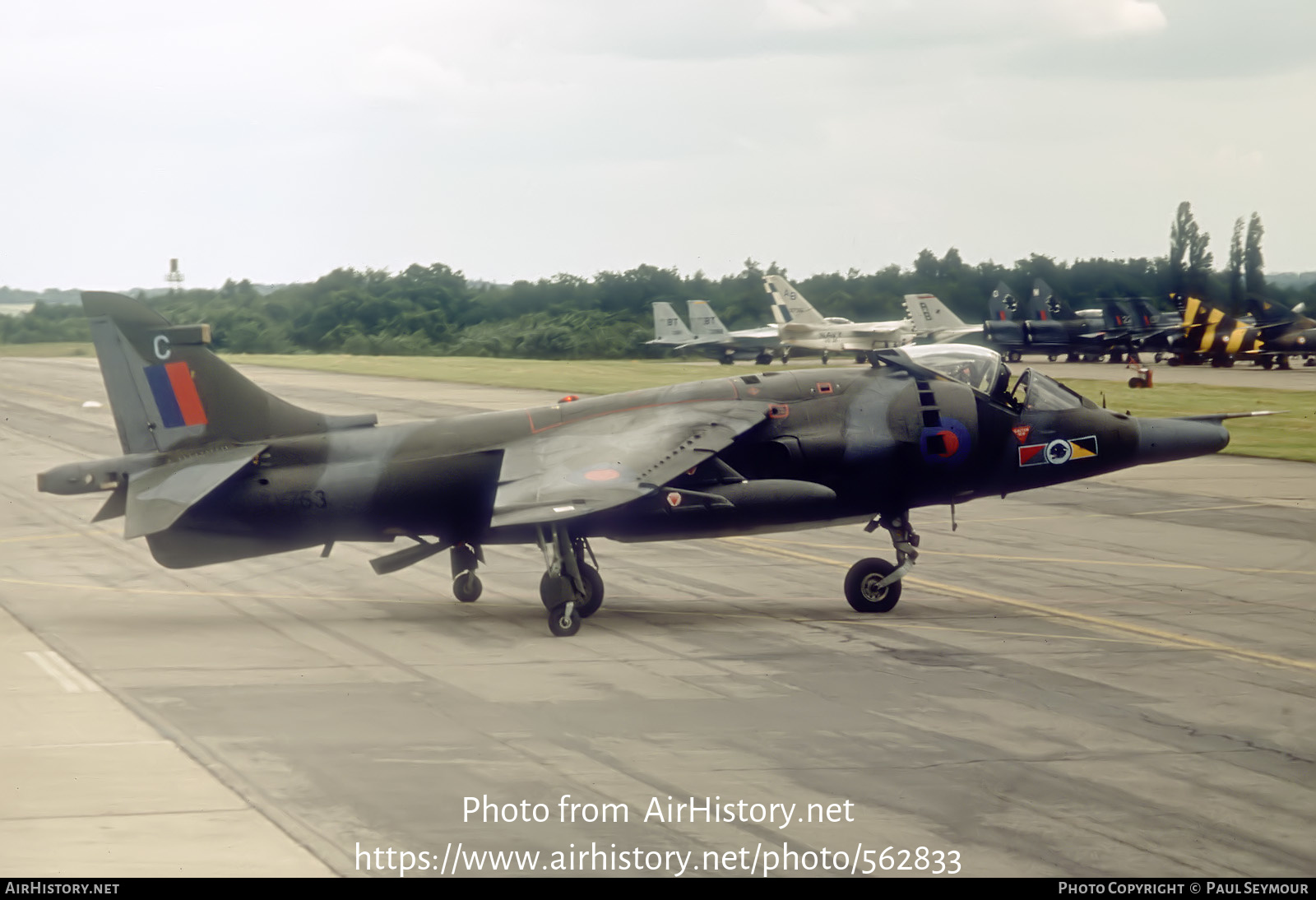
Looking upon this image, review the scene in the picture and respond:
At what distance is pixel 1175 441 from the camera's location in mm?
18969

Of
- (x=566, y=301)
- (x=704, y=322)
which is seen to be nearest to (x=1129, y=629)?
(x=704, y=322)

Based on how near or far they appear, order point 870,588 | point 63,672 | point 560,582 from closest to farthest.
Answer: point 63,672 → point 560,582 → point 870,588

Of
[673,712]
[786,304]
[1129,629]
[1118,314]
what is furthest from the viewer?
[1118,314]

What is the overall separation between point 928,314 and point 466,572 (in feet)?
184

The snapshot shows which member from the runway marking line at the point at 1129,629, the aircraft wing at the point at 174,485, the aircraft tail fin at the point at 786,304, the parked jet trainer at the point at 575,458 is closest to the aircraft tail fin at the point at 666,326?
the aircraft tail fin at the point at 786,304

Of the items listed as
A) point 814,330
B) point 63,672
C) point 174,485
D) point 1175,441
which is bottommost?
point 63,672

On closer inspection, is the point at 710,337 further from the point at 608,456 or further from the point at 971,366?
the point at 608,456

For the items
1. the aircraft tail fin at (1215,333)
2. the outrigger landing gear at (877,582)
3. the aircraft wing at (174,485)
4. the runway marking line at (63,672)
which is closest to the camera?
the runway marking line at (63,672)

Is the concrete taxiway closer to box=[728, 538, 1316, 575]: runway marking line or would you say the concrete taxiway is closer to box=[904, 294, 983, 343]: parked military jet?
box=[728, 538, 1316, 575]: runway marking line

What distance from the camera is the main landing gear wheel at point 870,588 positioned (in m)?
18.0

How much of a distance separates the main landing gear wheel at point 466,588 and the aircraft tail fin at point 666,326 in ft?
197

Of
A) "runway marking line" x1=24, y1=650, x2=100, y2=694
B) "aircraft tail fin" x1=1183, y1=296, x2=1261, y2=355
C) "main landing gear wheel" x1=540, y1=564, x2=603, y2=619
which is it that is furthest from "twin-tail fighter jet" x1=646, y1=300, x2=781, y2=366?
"runway marking line" x1=24, y1=650, x2=100, y2=694

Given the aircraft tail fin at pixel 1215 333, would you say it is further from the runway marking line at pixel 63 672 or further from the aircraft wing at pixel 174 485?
the runway marking line at pixel 63 672
